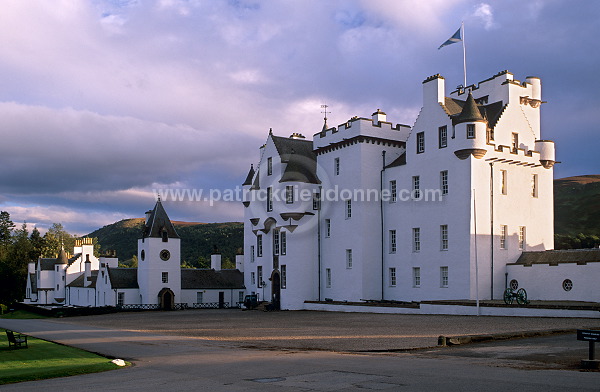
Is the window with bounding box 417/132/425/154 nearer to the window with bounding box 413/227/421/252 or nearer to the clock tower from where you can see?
the window with bounding box 413/227/421/252

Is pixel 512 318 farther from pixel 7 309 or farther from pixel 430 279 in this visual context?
Answer: pixel 7 309

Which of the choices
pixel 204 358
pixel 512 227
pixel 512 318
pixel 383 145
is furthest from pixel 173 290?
pixel 204 358

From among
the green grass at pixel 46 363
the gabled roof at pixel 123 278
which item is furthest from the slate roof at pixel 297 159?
the green grass at pixel 46 363

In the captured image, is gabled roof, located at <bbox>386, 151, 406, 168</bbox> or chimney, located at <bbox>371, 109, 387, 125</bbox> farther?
chimney, located at <bbox>371, 109, 387, 125</bbox>

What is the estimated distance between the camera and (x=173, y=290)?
63562 millimetres

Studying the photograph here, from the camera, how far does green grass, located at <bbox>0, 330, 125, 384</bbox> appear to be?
52.7 ft

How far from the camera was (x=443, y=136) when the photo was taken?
1720 inches

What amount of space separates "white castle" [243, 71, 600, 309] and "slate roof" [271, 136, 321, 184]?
0.43ft

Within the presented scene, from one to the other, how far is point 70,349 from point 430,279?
2823 centimetres

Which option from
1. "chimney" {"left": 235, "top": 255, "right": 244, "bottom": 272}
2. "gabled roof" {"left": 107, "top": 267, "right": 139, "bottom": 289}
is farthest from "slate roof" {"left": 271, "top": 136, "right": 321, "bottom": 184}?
"gabled roof" {"left": 107, "top": 267, "right": 139, "bottom": 289}

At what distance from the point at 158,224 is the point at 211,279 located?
917 centimetres

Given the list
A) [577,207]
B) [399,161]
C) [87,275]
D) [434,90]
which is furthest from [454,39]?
[577,207]

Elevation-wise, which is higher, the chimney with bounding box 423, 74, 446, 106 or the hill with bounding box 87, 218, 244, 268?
the chimney with bounding box 423, 74, 446, 106

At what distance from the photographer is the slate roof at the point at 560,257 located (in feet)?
119
